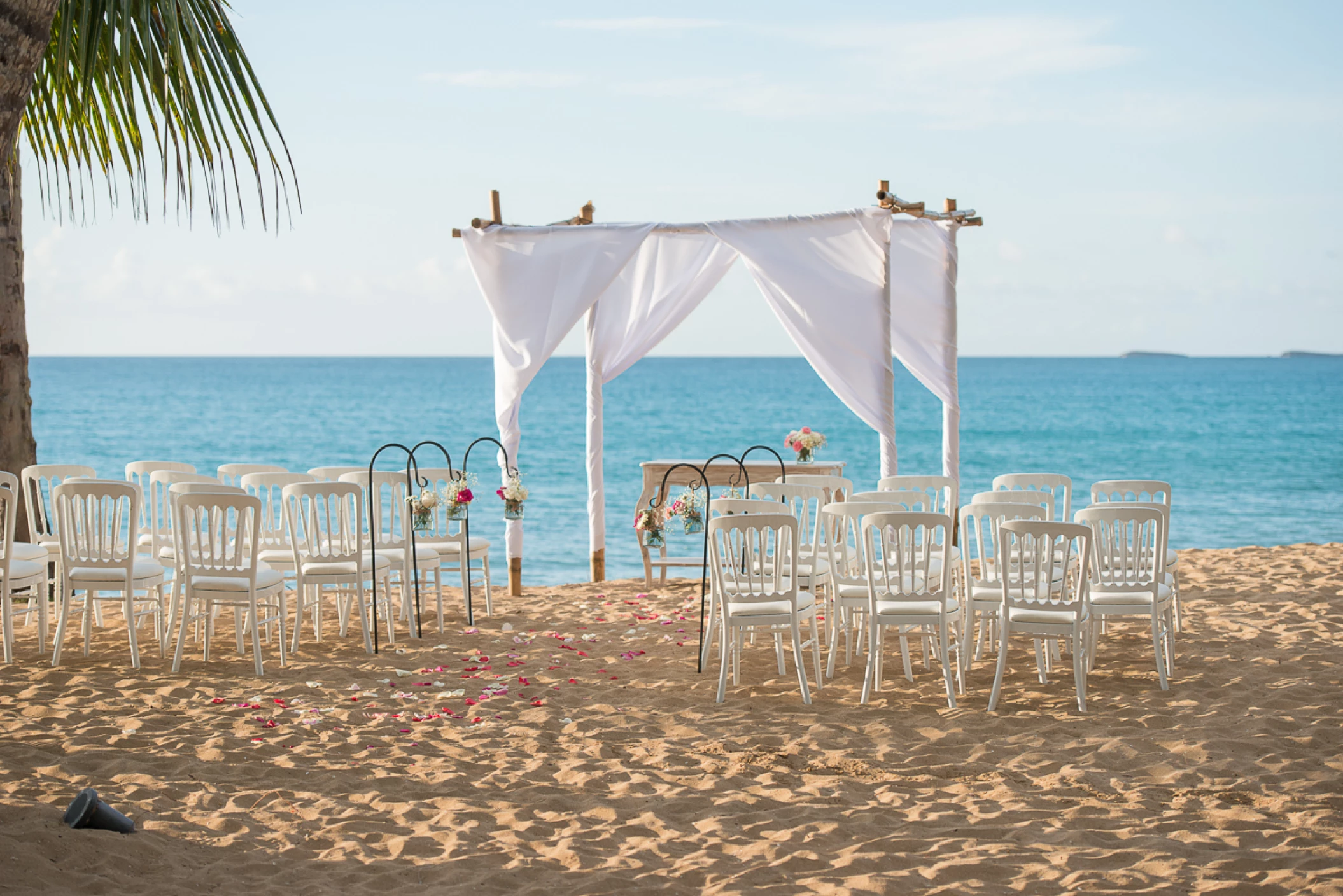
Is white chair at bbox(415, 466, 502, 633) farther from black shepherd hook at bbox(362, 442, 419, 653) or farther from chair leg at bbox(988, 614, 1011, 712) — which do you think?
chair leg at bbox(988, 614, 1011, 712)

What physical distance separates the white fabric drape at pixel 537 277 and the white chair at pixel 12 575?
3.00 m

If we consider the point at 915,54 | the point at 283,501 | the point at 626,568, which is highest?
the point at 915,54

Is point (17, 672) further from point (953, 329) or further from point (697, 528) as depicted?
point (953, 329)

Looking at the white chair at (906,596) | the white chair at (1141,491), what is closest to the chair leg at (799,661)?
the white chair at (906,596)

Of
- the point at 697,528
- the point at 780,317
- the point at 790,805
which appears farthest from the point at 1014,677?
the point at 780,317

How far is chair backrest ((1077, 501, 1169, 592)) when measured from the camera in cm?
506

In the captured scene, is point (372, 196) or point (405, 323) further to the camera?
point (405, 323)

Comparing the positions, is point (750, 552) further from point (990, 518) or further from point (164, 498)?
point (164, 498)

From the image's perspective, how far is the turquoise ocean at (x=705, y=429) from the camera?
1856 cm

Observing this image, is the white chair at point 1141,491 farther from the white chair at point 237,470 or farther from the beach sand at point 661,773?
the white chair at point 237,470

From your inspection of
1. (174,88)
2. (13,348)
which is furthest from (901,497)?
(13,348)

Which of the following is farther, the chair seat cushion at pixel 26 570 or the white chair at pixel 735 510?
the chair seat cushion at pixel 26 570

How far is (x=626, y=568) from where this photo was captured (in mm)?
12867

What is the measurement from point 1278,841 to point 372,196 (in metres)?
30.3
